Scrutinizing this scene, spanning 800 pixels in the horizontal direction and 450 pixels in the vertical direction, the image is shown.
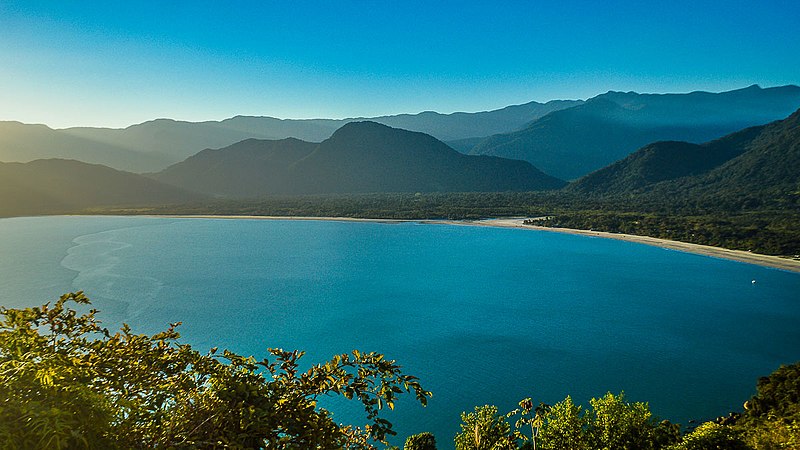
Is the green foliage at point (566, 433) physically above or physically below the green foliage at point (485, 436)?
above

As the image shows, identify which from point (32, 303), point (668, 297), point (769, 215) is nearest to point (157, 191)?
point (32, 303)

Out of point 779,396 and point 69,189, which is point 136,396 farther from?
point 69,189

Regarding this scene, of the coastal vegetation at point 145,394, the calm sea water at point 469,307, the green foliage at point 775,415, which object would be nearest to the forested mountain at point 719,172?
the calm sea water at point 469,307

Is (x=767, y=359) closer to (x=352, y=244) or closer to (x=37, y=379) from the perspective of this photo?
(x=37, y=379)

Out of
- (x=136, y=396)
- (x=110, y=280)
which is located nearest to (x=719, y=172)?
(x=110, y=280)

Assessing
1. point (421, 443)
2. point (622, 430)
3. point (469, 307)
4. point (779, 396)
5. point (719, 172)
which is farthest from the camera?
point (719, 172)

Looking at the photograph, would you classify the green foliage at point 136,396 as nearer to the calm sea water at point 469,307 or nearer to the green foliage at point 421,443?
the green foliage at point 421,443

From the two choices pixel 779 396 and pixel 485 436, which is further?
pixel 779 396

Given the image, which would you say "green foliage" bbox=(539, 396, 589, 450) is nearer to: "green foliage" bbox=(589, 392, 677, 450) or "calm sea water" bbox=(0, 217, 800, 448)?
"green foliage" bbox=(589, 392, 677, 450)
